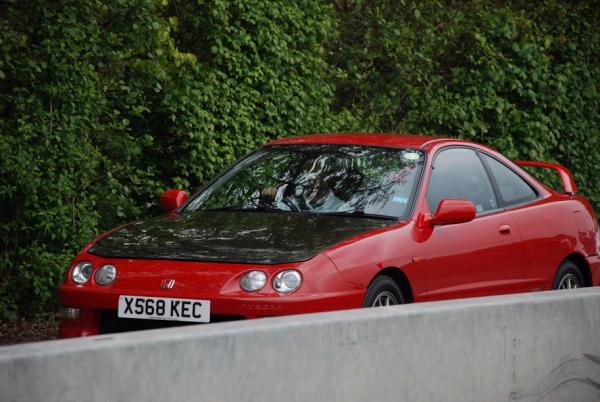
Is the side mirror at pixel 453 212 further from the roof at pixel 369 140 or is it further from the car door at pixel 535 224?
the car door at pixel 535 224

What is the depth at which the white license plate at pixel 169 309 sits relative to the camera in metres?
6.98

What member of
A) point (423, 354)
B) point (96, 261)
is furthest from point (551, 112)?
point (423, 354)

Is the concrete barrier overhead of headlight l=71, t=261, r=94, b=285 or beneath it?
beneath

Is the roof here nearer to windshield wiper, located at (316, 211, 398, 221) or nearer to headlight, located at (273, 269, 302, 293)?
windshield wiper, located at (316, 211, 398, 221)

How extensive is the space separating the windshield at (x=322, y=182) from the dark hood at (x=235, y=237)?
205 mm

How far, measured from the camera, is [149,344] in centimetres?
423

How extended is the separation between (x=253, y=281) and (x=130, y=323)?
746 millimetres

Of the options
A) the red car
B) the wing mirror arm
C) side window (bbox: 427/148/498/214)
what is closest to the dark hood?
the red car

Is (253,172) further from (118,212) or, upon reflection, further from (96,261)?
(118,212)

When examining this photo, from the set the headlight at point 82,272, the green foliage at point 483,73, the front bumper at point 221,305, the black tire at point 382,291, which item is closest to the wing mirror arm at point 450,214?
the black tire at point 382,291

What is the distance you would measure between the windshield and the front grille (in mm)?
1409

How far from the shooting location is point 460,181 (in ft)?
29.4

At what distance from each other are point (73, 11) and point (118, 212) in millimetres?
1794

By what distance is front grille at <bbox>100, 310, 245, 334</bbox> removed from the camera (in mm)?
7035
